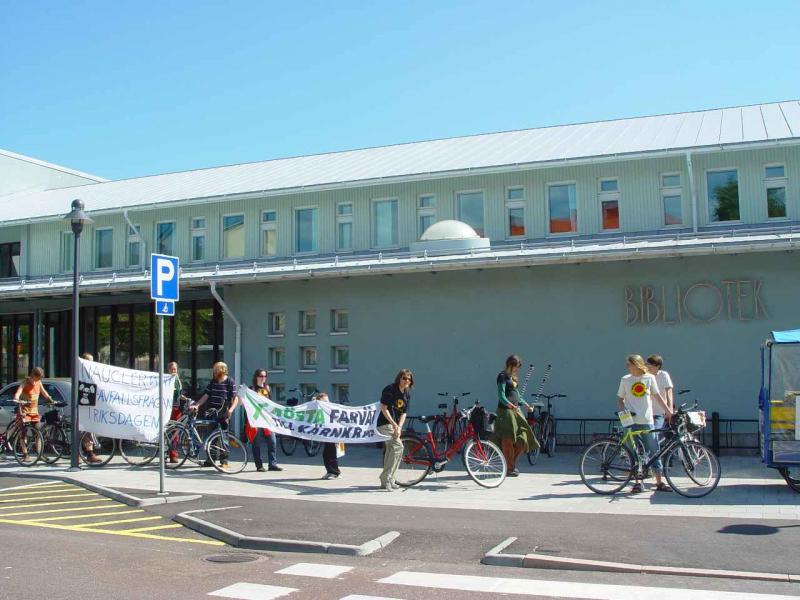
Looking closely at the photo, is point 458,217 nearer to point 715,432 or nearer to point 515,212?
point 515,212

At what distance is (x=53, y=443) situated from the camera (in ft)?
54.9

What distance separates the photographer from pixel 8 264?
94.7ft

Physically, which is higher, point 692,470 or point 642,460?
point 642,460

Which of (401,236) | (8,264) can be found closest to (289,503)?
(401,236)

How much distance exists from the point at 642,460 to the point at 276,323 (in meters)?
11.3

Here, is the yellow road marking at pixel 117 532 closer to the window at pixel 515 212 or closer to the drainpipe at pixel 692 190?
the window at pixel 515 212

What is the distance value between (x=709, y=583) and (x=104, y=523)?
678 centimetres

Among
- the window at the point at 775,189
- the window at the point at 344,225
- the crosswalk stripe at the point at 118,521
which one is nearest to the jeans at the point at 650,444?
the crosswalk stripe at the point at 118,521

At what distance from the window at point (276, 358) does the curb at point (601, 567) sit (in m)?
13.3

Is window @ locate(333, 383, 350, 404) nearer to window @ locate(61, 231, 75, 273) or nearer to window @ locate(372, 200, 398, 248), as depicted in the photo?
window @ locate(372, 200, 398, 248)

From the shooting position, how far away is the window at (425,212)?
22.1 m

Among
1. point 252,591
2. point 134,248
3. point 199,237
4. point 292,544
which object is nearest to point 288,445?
point 199,237

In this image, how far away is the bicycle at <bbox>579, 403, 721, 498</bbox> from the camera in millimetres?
11750

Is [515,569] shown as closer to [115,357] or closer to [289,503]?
[289,503]
